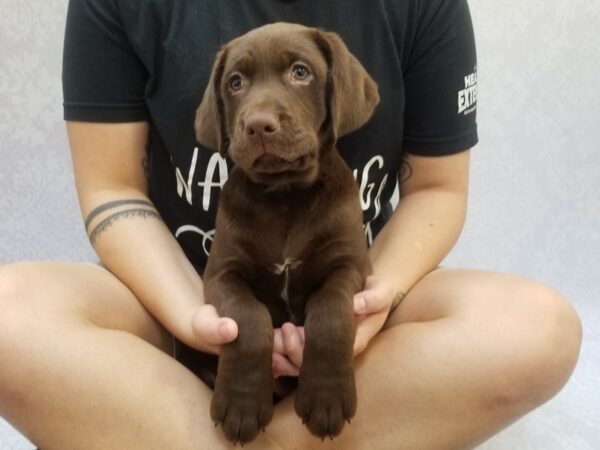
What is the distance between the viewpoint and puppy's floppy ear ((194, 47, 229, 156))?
1085 mm

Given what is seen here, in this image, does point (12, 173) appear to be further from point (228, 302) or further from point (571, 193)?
point (571, 193)

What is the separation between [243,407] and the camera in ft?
3.05

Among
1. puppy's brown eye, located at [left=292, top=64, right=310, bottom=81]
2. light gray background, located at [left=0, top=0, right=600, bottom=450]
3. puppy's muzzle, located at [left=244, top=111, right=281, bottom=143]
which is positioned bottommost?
light gray background, located at [left=0, top=0, right=600, bottom=450]

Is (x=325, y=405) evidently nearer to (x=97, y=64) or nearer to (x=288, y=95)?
(x=288, y=95)

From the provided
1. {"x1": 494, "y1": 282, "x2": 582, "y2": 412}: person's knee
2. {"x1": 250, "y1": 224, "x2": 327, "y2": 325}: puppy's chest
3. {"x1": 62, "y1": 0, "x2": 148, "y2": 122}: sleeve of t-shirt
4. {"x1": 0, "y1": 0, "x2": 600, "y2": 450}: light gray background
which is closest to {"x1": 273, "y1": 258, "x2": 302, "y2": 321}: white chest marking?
{"x1": 250, "y1": 224, "x2": 327, "y2": 325}: puppy's chest

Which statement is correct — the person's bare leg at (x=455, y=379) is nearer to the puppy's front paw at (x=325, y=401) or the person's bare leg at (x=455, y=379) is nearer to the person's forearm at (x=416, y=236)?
the puppy's front paw at (x=325, y=401)

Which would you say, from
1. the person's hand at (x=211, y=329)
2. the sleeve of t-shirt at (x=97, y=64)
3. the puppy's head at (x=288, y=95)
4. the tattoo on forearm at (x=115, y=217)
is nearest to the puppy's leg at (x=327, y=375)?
the person's hand at (x=211, y=329)

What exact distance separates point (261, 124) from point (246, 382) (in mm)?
350

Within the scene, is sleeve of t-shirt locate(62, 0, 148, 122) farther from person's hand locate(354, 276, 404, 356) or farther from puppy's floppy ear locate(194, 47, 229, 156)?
person's hand locate(354, 276, 404, 356)

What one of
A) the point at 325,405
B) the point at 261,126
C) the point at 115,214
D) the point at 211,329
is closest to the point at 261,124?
the point at 261,126

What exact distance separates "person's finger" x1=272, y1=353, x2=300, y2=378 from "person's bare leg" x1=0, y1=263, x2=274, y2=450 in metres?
0.11

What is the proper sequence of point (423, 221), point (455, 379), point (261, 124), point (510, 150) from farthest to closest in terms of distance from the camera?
point (510, 150), point (423, 221), point (455, 379), point (261, 124)

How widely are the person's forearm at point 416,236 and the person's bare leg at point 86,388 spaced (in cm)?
42

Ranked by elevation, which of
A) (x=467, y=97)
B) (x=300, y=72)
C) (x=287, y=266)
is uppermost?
(x=300, y=72)
